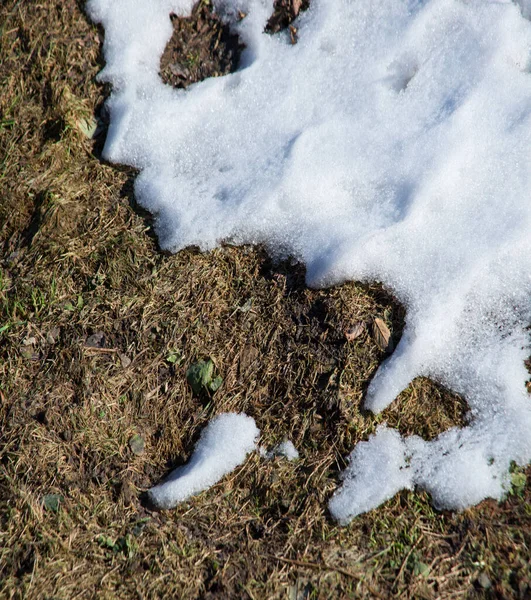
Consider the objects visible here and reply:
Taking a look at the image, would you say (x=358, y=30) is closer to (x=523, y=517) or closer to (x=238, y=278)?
(x=238, y=278)

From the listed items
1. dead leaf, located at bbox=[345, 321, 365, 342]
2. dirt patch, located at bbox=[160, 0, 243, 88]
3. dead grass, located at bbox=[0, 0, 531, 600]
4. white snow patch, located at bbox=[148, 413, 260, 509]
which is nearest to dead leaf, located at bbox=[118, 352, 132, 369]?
dead grass, located at bbox=[0, 0, 531, 600]

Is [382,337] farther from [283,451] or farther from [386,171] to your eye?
[386,171]

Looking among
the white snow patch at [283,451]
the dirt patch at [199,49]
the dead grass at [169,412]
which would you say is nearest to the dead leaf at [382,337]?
the dead grass at [169,412]

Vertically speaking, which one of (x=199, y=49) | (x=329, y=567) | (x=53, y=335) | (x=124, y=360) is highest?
(x=199, y=49)

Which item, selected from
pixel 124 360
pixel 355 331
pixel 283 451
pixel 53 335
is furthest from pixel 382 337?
pixel 53 335

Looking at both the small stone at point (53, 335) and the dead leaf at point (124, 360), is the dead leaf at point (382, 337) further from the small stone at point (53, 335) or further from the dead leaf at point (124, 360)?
the small stone at point (53, 335)

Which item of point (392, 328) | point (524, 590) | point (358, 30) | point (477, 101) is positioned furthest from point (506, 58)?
point (524, 590)
